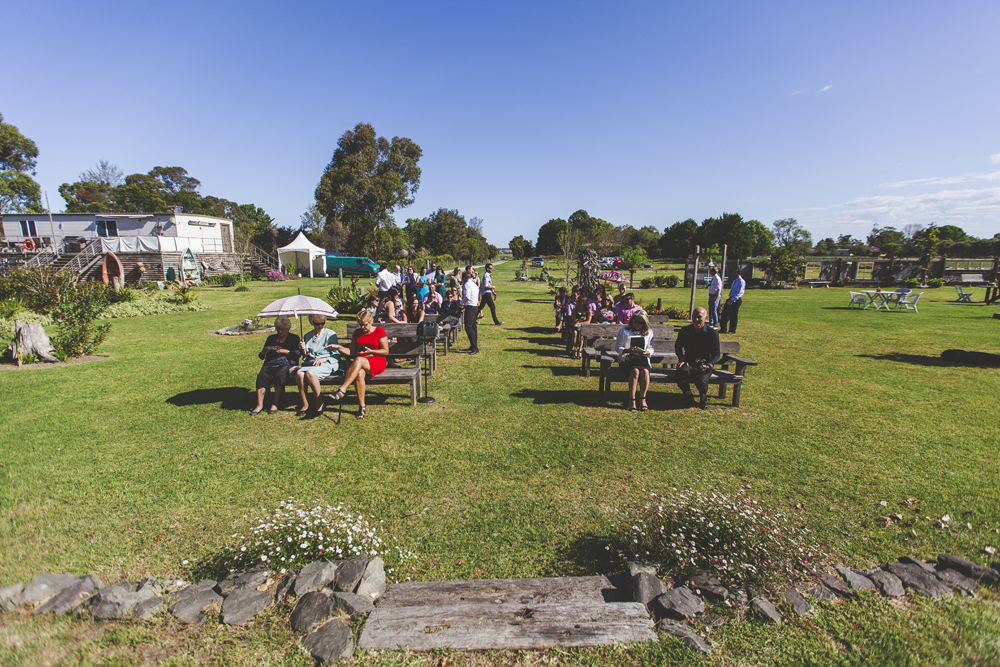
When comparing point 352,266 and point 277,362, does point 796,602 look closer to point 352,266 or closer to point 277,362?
point 277,362

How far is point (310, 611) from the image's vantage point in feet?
9.12

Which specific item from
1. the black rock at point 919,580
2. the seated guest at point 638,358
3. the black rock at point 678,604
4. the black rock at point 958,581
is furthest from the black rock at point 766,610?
the seated guest at point 638,358

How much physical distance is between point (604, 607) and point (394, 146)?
2064 inches

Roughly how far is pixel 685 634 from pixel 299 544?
8.66 ft

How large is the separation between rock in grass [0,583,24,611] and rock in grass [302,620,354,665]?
1872mm

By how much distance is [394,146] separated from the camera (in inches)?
1928

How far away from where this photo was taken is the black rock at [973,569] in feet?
10.1

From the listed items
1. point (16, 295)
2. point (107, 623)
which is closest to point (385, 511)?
point (107, 623)

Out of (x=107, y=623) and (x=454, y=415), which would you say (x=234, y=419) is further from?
(x=107, y=623)

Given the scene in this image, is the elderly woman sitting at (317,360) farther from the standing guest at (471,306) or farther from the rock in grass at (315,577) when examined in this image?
the standing guest at (471,306)

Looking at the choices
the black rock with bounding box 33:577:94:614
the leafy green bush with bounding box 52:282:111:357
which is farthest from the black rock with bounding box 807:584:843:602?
the leafy green bush with bounding box 52:282:111:357

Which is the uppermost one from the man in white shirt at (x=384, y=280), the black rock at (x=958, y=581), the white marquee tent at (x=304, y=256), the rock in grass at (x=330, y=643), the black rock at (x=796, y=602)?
the white marquee tent at (x=304, y=256)

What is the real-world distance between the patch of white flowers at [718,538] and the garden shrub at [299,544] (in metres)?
1.78

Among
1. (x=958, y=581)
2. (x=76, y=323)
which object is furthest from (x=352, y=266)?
(x=958, y=581)
